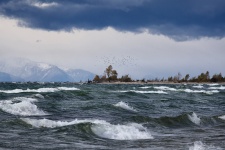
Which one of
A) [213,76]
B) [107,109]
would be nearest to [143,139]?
[107,109]

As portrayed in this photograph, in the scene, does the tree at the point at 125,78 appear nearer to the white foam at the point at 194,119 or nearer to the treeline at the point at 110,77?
the treeline at the point at 110,77

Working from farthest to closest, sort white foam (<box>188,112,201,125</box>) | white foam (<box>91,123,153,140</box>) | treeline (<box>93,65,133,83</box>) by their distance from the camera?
1. treeline (<box>93,65,133,83</box>)
2. white foam (<box>188,112,201,125</box>)
3. white foam (<box>91,123,153,140</box>)

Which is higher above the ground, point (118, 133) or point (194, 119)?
point (118, 133)

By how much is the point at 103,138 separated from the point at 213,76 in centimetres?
18546

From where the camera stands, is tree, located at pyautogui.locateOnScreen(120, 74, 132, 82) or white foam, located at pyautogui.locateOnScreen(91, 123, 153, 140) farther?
tree, located at pyautogui.locateOnScreen(120, 74, 132, 82)

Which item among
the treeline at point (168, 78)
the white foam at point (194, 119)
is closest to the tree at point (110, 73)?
the treeline at point (168, 78)

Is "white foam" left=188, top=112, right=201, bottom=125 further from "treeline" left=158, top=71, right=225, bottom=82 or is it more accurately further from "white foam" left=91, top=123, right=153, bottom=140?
"treeline" left=158, top=71, right=225, bottom=82

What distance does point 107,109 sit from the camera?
24.6 metres

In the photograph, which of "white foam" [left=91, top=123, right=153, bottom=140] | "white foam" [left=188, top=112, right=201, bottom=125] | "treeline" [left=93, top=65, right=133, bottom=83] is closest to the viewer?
"white foam" [left=91, top=123, right=153, bottom=140]

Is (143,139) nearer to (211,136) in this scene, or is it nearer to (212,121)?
(211,136)

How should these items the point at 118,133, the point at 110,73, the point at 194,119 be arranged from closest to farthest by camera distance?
the point at 118,133
the point at 194,119
the point at 110,73

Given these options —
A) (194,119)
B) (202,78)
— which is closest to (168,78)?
(202,78)

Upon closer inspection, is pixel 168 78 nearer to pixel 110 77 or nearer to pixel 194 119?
pixel 110 77

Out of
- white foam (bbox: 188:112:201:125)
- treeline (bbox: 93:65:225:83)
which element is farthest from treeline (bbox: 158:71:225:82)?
white foam (bbox: 188:112:201:125)
